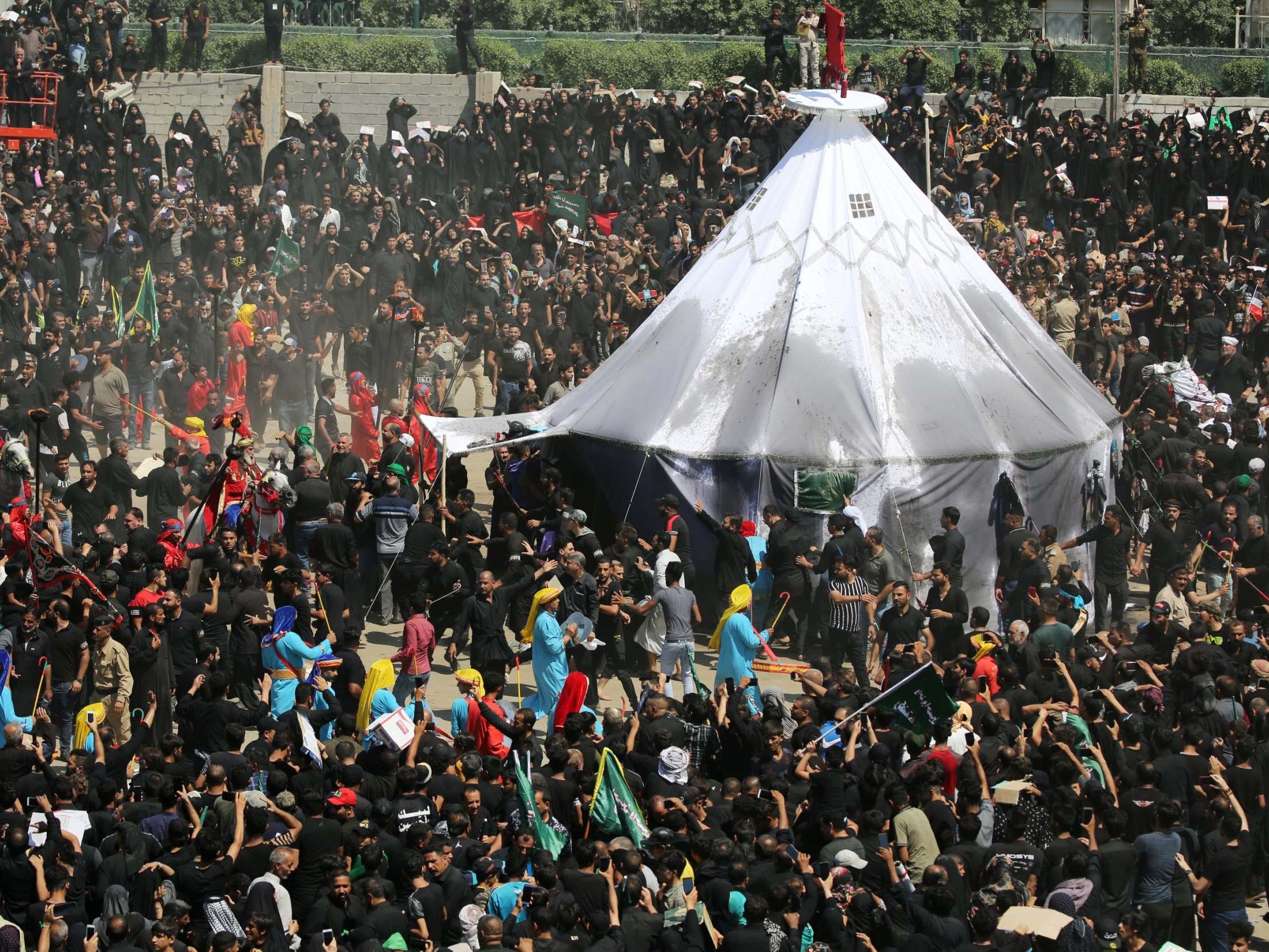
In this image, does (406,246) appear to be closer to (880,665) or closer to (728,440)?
(728,440)

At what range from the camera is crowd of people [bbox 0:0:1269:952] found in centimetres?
1022

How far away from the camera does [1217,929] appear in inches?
429

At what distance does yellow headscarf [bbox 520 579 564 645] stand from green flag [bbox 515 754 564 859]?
325cm

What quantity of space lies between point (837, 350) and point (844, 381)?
347 mm

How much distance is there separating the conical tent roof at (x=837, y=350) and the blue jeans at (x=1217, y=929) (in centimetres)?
638

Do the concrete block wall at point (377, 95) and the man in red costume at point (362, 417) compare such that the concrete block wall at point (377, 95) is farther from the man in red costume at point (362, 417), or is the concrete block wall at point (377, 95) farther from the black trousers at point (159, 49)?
the man in red costume at point (362, 417)

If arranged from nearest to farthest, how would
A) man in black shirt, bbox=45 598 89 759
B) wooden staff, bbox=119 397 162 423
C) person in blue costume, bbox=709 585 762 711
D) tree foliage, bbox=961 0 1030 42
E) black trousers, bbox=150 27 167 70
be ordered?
1. man in black shirt, bbox=45 598 89 759
2. person in blue costume, bbox=709 585 762 711
3. wooden staff, bbox=119 397 162 423
4. black trousers, bbox=150 27 167 70
5. tree foliage, bbox=961 0 1030 42

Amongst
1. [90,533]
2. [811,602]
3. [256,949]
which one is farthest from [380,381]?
[256,949]

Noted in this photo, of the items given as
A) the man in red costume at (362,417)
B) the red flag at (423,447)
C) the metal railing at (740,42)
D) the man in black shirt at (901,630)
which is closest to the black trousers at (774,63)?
the metal railing at (740,42)

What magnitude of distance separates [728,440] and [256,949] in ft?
27.6

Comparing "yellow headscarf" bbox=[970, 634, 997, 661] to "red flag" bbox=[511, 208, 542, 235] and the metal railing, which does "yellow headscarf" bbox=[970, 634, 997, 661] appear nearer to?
"red flag" bbox=[511, 208, 542, 235]

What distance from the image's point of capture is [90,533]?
17.5 metres

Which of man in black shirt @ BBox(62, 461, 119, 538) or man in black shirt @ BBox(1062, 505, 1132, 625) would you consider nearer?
man in black shirt @ BBox(1062, 505, 1132, 625)

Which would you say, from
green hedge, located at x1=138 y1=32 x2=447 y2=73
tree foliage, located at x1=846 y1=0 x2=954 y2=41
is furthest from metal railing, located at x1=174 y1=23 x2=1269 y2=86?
tree foliage, located at x1=846 y1=0 x2=954 y2=41
